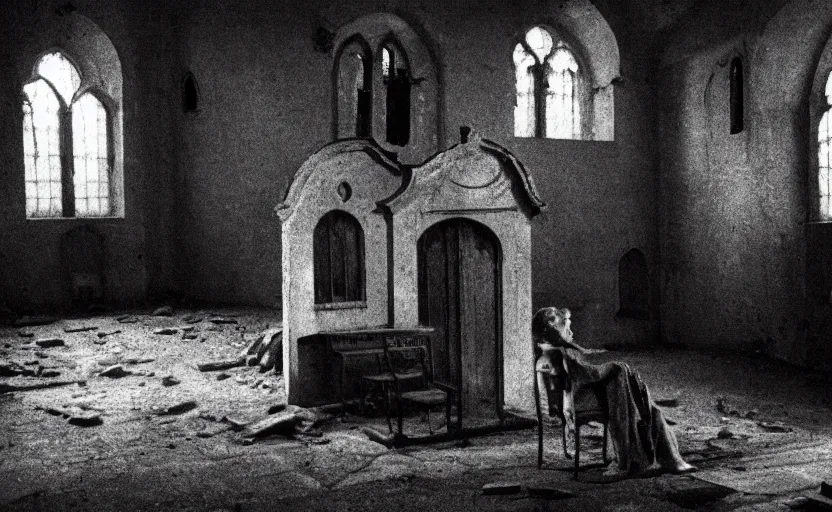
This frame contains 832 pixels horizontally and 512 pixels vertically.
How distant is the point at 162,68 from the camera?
15.4m

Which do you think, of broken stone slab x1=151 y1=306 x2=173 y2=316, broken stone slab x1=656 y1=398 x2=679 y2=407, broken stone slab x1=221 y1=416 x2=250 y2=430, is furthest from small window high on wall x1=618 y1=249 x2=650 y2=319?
broken stone slab x1=221 y1=416 x2=250 y2=430

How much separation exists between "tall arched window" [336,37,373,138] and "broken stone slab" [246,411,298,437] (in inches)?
301

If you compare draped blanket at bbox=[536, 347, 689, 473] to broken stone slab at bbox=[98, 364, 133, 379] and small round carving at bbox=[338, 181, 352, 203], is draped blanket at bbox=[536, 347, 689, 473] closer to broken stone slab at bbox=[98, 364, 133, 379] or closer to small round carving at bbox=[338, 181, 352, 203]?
small round carving at bbox=[338, 181, 352, 203]

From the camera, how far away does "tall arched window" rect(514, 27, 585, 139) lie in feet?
54.4

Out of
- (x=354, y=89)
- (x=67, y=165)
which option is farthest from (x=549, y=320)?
(x=67, y=165)

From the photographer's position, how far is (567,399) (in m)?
7.35

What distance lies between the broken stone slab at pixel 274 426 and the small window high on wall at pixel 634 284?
962cm

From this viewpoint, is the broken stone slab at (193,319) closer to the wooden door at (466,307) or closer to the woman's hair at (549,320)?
the wooden door at (466,307)

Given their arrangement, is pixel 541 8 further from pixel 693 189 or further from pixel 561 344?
pixel 561 344

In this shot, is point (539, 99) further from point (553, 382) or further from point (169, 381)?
point (553, 382)

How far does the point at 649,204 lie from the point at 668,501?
11.3 m

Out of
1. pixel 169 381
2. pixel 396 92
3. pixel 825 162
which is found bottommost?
pixel 169 381

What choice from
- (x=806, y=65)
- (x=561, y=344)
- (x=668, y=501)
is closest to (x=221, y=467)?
(x=561, y=344)

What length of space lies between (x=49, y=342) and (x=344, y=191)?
578 cm
